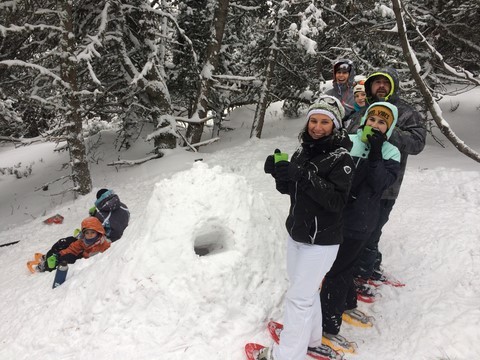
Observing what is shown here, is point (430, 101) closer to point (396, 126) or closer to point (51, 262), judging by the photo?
point (396, 126)

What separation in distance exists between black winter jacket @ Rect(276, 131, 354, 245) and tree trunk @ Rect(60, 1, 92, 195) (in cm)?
686

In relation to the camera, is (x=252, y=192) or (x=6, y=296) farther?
(x=6, y=296)

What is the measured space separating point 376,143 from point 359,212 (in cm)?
67

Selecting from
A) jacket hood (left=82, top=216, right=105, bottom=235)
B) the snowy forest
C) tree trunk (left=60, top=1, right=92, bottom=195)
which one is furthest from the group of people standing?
tree trunk (left=60, top=1, right=92, bottom=195)

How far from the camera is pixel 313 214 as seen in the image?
2648 millimetres

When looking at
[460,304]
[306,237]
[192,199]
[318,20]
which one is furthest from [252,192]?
[318,20]

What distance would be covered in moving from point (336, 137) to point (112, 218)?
4116 mm

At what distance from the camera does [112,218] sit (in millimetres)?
5453

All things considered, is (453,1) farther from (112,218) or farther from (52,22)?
(52,22)

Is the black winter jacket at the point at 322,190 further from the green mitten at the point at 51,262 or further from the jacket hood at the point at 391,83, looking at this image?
the green mitten at the point at 51,262

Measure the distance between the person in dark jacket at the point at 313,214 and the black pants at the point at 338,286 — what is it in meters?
0.45

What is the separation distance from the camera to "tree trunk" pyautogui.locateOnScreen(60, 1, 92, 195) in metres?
7.64

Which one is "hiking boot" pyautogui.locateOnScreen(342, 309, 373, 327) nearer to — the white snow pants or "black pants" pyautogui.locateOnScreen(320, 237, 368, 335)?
"black pants" pyautogui.locateOnScreen(320, 237, 368, 335)

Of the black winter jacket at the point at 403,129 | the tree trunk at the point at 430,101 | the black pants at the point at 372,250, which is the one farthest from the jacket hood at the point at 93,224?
the tree trunk at the point at 430,101
